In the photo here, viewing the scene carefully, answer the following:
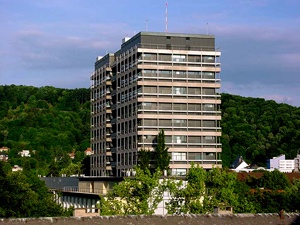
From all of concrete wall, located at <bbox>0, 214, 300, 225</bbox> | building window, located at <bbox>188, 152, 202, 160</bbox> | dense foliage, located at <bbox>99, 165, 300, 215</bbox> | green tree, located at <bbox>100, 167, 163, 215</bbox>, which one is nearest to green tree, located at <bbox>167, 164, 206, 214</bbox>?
dense foliage, located at <bbox>99, 165, 300, 215</bbox>

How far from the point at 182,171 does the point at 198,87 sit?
2282 centimetres

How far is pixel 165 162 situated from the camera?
606ft

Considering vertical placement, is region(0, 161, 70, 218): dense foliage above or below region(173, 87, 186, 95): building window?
below

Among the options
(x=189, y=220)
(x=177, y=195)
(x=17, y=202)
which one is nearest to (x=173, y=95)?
(x=17, y=202)

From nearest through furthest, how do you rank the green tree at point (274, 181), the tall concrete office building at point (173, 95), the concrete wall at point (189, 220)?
→ the concrete wall at point (189, 220), the green tree at point (274, 181), the tall concrete office building at point (173, 95)

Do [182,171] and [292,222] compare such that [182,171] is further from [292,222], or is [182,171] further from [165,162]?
[292,222]

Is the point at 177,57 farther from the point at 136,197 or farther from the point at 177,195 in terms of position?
the point at 136,197

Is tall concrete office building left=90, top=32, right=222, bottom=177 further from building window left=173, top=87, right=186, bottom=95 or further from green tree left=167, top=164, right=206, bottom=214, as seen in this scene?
green tree left=167, top=164, right=206, bottom=214

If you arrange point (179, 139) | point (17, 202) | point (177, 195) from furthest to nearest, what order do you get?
point (179, 139), point (17, 202), point (177, 195)

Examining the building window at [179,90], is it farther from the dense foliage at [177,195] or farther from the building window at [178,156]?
the dense foliage at [177,195]

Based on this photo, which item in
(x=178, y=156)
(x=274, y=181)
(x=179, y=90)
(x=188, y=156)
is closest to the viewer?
(x=274, y=181)

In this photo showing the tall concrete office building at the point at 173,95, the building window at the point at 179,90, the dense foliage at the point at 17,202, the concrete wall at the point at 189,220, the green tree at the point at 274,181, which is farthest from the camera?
the building window at the point at 179,90

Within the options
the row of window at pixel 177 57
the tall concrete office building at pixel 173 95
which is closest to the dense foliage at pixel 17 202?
the tall concrete office building at pixel 173 95

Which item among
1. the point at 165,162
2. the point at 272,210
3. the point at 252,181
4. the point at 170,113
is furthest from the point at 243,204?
the point at 170,113
